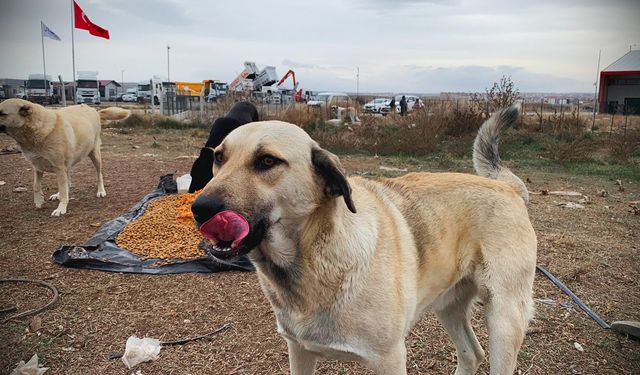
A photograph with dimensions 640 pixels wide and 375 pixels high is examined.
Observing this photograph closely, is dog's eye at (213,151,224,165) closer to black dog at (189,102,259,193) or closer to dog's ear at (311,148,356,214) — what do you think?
dog's ear at (311,148,356,214)

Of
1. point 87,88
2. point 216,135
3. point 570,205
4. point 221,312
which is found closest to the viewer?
point 221,312

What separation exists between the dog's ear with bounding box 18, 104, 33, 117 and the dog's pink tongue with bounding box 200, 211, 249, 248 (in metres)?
6.32

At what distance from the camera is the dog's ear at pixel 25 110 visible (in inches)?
255

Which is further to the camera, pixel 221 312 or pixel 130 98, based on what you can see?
pixel 130 98

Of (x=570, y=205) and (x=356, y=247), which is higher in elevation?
(x=356, y=247)

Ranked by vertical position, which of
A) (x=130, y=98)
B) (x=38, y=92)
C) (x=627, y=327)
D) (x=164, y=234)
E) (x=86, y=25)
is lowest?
(x=627, y=327)

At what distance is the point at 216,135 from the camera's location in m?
4.66

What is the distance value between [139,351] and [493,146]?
112 inches

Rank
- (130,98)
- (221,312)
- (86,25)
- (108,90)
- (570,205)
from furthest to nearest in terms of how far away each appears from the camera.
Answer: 1. (108,90)
2. (130,98)
3. (86,25)
4. (570,205)
5. (221,312)

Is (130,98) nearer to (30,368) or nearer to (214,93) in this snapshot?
(214,93)

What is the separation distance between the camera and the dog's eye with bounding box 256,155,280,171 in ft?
6.10

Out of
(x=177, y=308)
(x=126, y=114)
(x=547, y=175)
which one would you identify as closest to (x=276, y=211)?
(x=177, y=308)

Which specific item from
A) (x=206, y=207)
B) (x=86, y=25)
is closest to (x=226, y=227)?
(x=206, y=207)

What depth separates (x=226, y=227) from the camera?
64.7 inches
